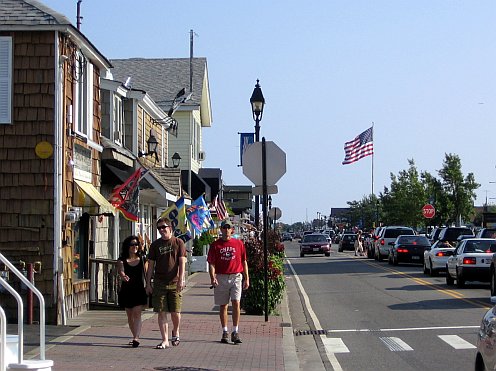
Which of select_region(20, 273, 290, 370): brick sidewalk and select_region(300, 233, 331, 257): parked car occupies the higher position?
select_region(300, 233, 331, 257): parked car

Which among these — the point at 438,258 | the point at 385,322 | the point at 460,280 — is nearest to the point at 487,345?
the point at 385,322

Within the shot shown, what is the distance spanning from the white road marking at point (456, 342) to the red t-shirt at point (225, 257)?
3550 millimetres

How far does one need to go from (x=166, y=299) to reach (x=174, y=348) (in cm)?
73

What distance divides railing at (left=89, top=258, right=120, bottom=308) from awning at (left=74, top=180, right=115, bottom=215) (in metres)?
1.58

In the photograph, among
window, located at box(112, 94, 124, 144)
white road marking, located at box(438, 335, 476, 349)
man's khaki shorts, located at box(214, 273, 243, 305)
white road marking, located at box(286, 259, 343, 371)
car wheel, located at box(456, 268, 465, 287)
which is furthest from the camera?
car wheel, located at box(456, 268, 465, 287)

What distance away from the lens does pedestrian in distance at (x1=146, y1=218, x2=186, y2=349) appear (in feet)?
43.5

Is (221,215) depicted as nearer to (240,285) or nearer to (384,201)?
(240,285)

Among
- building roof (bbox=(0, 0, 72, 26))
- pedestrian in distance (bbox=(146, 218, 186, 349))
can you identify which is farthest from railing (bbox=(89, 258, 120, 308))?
pedestrian in distance (bbox=(146, 218, 186, 349))

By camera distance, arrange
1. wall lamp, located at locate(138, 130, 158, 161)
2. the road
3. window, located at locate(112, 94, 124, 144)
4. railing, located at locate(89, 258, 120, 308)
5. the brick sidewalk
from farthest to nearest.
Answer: wall lamp, located at locate(138, 130, 158, 161)
window, located at locate(112, 94, 124, 144)
railing, located at locate(89, 258, 120, 308)
the road
the brick sidewalk

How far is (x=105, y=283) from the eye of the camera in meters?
19.4

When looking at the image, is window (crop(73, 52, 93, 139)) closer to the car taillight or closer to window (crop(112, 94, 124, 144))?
window (crop(112, 94, 124, 144))

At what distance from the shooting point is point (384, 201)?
279ft

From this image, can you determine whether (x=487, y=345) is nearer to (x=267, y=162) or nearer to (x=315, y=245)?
(x=267, y=162)

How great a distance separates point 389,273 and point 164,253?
23.1 m
